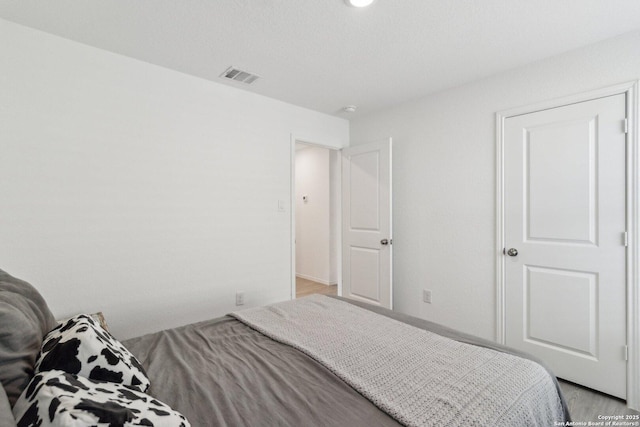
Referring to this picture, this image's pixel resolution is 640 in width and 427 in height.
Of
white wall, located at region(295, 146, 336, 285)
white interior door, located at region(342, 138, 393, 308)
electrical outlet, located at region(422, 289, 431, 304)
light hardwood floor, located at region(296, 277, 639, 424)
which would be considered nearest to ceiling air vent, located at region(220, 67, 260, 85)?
white interior door, located at region(342, 138, 393, 308)

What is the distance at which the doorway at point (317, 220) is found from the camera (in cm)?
524

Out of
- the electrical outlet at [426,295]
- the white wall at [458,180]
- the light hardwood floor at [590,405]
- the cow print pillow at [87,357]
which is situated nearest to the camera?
the cow print pillow at [87,357]

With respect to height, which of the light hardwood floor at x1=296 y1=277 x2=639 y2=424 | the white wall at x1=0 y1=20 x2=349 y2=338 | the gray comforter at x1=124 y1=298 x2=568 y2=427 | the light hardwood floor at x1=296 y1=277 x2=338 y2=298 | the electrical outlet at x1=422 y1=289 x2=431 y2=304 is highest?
the white wall at x1=0 y1=20 x2=349 y2=338

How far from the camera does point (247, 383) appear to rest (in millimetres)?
1151

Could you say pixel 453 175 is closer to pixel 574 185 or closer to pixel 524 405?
pixel 574 185

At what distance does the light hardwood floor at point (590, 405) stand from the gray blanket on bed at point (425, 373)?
109cm

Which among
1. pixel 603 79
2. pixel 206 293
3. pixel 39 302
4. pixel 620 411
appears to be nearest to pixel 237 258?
pixel 206 293

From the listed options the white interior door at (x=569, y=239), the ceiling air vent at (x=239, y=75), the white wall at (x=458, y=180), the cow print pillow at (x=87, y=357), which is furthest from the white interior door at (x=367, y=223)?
the cow print pillow at (x=87, y=357)

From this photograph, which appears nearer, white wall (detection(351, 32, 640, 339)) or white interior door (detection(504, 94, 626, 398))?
white interior door (detection(504, 94, 626, 398))

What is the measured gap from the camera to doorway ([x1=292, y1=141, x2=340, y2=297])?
17.2 feet

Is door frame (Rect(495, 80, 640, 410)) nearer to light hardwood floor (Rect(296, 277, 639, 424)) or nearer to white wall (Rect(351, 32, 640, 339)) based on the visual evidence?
light hardwood floor (Rect(296, 277, 639, 424))

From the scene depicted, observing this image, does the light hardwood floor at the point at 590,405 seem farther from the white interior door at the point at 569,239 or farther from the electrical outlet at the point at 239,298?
the electrical outlet at the point at 239,298

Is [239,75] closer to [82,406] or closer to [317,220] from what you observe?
[82,406]

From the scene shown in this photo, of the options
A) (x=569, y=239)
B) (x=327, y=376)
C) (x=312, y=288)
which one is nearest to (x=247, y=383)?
(x=327, y=376)
